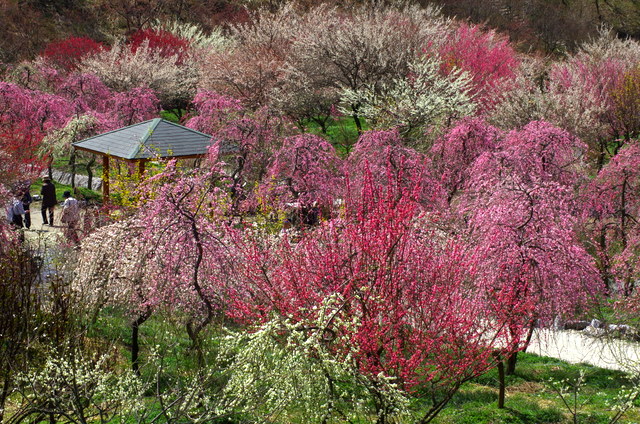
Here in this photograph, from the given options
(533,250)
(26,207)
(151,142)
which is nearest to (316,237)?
(533,250)

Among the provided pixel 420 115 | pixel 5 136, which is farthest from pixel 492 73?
pixel 5 136

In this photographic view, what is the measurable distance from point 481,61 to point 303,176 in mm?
21750

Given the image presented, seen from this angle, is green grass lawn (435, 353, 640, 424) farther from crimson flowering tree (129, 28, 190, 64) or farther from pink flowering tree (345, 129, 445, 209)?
crimson flowering tree (129, 28, 190, 64)

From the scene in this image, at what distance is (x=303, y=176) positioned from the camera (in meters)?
16.8

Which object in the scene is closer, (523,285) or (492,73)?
(523,285)

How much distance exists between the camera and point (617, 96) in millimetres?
26234

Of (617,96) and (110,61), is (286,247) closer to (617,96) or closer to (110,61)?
(617,96)

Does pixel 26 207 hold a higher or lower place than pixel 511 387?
higher

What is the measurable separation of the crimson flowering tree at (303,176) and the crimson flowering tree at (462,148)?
3051mm

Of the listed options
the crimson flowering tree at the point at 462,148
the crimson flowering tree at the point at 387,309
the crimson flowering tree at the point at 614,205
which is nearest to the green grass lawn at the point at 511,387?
the crimson flowering tree at the point at 387,309

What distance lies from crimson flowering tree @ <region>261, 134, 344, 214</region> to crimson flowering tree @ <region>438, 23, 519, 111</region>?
14125 millimetres

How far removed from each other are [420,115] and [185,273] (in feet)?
44.2

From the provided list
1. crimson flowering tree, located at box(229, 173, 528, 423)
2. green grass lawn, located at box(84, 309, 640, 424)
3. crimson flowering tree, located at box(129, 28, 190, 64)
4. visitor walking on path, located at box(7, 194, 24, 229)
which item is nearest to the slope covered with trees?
crimson flowering tree, located at box(229, 173, 528, 423)

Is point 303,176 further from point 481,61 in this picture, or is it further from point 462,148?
point 481,61
